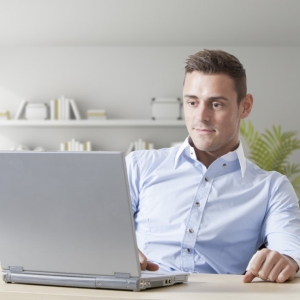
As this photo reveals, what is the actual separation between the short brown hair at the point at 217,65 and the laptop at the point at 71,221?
807 millimetres

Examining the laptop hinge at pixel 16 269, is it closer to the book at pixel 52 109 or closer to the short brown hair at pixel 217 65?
the short brown hair at pixel 217 65

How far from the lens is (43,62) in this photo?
6520 millimetres

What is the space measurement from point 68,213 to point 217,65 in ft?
2.87

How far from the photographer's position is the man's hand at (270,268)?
1.48 m

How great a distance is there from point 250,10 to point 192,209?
3.51 metres

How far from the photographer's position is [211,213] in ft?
6.44

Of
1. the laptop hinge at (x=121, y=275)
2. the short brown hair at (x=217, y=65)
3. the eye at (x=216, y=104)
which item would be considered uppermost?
the short brown hair at (x=217, y=65)

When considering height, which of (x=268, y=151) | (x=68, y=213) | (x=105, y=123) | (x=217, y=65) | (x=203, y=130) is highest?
(x=217, y=65)

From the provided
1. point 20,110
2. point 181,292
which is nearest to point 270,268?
point 181,292

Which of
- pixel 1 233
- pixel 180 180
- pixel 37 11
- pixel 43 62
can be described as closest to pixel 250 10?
pixel 37 11

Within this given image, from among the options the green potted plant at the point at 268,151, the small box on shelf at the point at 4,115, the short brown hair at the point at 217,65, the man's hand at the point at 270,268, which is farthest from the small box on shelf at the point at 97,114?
the man's hand at the point at 270,268

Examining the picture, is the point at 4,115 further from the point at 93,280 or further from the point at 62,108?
the point at 93,280

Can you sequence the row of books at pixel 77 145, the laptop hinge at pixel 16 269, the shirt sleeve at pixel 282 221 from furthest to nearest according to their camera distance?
1. the row of books at pixel 77 145
2. the shirt sleeve at pixel 282 221
3. the laptop hinge at pixel 16 269

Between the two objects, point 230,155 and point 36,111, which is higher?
point 230,155
